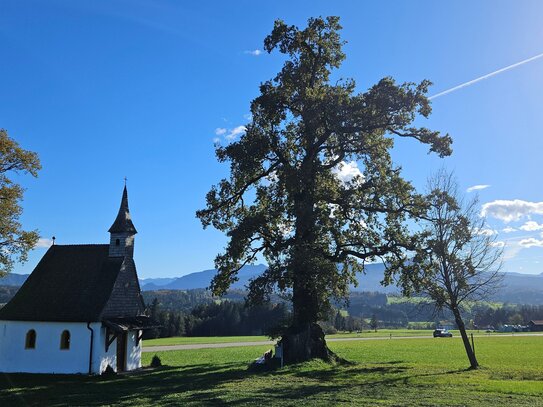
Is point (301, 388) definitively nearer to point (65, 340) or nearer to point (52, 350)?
point (65, 340)

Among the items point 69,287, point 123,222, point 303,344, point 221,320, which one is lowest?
point 303,344

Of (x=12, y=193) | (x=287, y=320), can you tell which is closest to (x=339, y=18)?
(x=287, y=320)

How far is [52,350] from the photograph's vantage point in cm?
2750

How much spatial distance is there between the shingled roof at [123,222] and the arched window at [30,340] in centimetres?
783

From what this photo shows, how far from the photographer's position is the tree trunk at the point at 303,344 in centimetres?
2627

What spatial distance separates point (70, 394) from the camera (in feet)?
60.4

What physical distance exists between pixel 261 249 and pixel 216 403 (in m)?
14.0

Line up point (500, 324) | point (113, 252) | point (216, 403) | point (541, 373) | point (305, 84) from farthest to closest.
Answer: point (500, 324) → point (113, 252) → point (305, 84) → point (541, 373) → point (216, 403)

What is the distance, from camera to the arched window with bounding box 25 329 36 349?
91.8 feet

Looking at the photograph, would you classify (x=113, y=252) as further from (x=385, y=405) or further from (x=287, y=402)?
(x=385, y=405)

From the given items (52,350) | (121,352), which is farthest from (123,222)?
(52,350)

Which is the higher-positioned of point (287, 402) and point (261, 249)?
point (261, 249)

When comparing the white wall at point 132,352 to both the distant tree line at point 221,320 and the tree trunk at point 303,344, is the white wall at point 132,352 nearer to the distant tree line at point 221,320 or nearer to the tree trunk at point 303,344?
the tree trunk at point 303,344

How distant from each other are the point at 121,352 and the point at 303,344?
11.9 m
